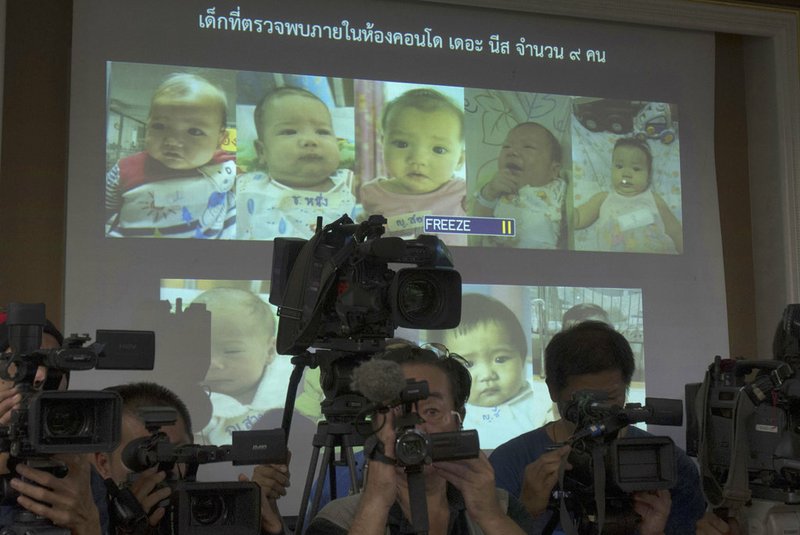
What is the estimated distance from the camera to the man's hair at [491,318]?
419 cm

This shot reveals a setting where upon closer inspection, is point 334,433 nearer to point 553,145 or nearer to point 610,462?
point 610,462

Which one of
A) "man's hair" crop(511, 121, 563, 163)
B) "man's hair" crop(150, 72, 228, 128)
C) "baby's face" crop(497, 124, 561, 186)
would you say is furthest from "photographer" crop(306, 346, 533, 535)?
"man's hair" crop(511, 121, 563, 163)

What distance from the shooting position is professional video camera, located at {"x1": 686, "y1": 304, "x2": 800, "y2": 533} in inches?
89.0

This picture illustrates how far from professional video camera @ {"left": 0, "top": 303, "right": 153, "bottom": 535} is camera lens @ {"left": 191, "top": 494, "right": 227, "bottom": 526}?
20 centimetres

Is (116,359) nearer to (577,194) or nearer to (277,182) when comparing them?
(277,182)

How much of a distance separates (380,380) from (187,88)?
2622 mm

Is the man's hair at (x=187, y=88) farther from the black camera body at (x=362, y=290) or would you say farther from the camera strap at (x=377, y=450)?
the camera strap at (x=377, y=450)

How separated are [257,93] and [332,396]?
6.38 ft

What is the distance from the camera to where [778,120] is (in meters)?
→ 5.00

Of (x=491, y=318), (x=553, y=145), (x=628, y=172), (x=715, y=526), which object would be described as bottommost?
(x=715, y=526)

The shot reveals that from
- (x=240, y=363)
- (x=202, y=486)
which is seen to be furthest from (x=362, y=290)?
(x=240, y=363)

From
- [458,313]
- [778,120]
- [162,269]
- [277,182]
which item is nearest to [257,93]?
[277,182]

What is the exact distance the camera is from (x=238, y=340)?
3.91 m

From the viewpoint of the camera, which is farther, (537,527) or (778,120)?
(778,120)
